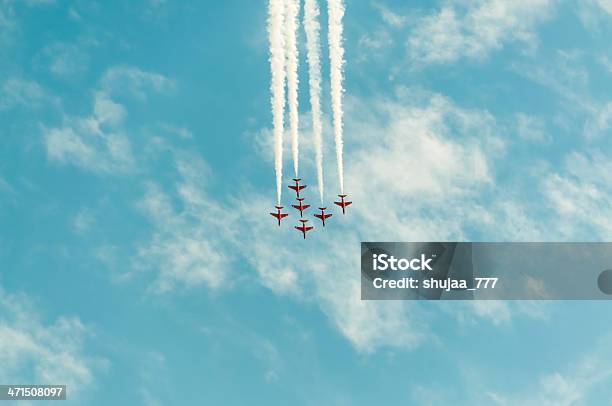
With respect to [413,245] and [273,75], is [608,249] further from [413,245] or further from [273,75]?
[273,75]

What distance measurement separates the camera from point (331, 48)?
94750 millimetres

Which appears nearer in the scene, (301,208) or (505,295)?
(505,295)

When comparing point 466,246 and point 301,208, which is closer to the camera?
point 466,246

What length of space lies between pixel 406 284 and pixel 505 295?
8.54 m

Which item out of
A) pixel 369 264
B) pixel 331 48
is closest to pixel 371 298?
pixel 369 264

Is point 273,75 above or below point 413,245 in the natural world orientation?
above

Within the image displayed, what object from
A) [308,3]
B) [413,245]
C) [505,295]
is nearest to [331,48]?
[308,3]

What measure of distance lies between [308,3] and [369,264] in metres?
22.8

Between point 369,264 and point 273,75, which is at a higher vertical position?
point 273,75

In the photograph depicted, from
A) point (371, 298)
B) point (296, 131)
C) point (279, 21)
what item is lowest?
point (371, 298)

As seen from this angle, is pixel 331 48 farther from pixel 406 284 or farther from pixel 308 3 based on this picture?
pixel 406 284

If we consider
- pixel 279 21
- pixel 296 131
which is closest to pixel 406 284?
pixel 296 131

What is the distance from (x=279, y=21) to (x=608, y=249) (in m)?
34.3

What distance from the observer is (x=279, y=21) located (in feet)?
308
